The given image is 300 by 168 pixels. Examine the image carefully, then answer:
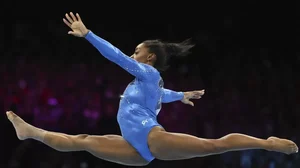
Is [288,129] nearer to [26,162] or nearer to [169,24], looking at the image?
[169,24]

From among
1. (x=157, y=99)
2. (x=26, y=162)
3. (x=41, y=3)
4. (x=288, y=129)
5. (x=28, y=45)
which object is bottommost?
(x=26, y=162)

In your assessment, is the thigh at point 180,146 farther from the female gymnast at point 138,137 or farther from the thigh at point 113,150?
the thigh at point 113,150

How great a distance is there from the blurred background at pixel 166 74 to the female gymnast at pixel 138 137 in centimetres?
259

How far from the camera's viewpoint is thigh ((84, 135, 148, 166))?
2734 mm

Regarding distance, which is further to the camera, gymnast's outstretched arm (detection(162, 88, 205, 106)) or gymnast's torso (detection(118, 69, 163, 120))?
gymnast's outstretched arm (detection(162, 88, 205, 106))

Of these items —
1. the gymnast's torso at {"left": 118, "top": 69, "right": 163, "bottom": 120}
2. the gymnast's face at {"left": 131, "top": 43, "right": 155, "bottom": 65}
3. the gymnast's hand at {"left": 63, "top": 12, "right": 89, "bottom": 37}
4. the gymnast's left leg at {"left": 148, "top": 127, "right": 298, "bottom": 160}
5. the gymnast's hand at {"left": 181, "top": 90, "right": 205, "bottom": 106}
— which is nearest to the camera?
the gymnast's left leg at {"left": 148, "top": 127, "right": 298, "bottom": 160}

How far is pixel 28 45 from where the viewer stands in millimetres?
5926

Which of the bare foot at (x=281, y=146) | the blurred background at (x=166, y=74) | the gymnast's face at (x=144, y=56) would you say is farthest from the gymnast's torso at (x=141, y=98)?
the blurred background at (x=166, y=74)

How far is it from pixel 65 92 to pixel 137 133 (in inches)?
126

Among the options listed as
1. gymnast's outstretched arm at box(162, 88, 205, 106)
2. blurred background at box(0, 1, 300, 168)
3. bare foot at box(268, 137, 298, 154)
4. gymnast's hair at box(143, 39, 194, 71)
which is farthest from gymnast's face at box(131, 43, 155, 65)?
blurred background at box(0, 1, 300, 168)

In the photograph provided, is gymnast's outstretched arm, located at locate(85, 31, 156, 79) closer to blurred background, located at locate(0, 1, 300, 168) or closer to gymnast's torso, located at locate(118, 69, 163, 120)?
gymnast's torso, located at locate(118, 69, 163, 120)

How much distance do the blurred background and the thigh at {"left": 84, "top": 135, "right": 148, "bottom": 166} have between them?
2618mm

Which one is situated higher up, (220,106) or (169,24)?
(169,24)

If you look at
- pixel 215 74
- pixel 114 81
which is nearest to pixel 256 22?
pixel 215 74
